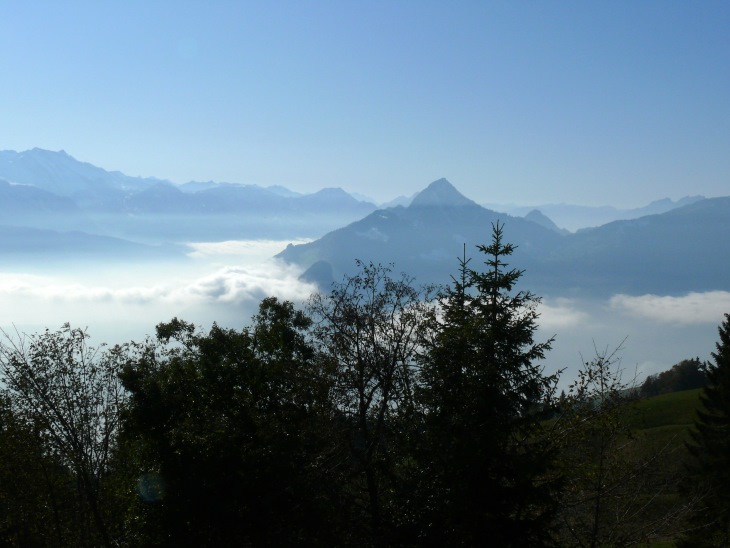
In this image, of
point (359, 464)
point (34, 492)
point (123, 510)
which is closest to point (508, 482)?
point (359, 464)

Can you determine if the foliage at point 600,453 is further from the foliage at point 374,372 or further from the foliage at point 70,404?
the foliage at point 70,404

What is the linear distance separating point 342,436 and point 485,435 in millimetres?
4736

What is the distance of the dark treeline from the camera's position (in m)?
18.7

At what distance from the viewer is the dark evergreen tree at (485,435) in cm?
1814

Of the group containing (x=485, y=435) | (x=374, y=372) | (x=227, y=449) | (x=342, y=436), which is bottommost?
(x=227, y=449)

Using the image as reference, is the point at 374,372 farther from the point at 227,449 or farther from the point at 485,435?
the point at 227,449

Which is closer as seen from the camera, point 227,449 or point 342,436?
point 342,436

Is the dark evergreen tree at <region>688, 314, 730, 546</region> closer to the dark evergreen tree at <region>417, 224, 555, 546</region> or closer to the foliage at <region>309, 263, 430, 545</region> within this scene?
the dark evergreen tree at <region>417, 224, 555, 546</region>

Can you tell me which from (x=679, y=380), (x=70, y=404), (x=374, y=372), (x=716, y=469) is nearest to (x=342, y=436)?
(x=374, y=372)

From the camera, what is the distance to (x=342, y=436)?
2003 cm

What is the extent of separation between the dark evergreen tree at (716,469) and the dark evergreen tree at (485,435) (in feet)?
40.7

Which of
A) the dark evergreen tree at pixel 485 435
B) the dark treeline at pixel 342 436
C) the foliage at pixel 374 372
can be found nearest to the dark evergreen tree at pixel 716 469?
the dark treeline at pixel 342 436

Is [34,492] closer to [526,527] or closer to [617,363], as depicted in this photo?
[526,527]

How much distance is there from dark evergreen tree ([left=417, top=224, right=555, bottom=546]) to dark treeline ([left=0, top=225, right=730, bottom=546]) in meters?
0.06
